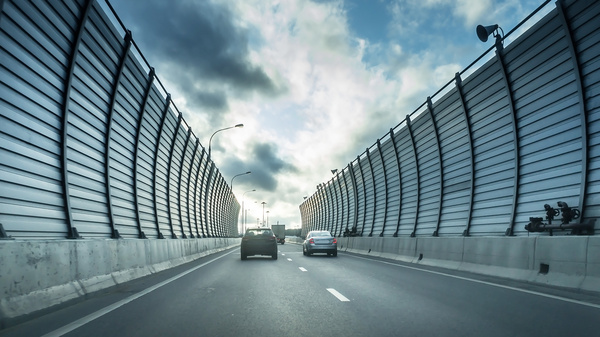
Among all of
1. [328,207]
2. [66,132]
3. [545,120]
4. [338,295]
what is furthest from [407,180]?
[328,207]

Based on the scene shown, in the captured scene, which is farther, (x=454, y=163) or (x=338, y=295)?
(x=454, y=163)

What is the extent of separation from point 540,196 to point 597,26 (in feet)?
13.9

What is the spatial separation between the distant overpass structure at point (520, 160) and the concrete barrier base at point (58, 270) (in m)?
8.68

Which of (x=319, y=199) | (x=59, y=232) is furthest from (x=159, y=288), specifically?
(x=319, y=199)

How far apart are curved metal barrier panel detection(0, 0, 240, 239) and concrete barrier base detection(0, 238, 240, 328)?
0.79 metres

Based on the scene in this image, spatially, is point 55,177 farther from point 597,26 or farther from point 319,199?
point 319,199

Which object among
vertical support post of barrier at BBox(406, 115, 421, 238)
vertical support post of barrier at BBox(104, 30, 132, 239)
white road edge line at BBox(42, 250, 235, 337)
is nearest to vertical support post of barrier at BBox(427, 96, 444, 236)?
vertical support post of barrier at BBox(406, 115, 421, 238)

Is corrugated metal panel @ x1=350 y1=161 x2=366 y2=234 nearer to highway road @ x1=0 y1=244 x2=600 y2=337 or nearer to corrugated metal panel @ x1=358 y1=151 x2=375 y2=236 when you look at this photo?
corrugated metal panel @ x1=358 y1=151 x2=375 y2=236

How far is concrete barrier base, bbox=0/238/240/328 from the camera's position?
6.30 metres

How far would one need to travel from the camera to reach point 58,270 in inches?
301

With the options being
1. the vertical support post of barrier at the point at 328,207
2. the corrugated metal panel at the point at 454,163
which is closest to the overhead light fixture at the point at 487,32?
the corrugated metal panel at the point at 454,163

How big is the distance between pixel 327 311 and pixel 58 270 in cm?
420

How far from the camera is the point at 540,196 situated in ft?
40.9

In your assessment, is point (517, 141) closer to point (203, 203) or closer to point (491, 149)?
point (491, 149)
